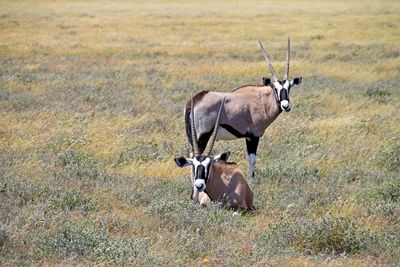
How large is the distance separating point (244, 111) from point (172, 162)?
1551 mm

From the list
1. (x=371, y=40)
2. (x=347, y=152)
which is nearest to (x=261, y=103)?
(x=347, y=152)

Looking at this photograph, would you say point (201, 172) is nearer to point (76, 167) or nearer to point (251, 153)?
point (251, 153)

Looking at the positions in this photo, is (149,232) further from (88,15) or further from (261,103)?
(88,15)

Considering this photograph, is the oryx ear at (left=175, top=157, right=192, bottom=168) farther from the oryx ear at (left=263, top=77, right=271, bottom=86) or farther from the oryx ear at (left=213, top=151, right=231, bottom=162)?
the oryx ear at (left=263, top=77, right=271, bottom=86)

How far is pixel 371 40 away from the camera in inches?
1325

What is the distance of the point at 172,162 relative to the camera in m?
11.8

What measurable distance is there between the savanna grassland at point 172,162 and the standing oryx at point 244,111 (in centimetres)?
68

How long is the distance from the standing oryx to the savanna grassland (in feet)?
2.23

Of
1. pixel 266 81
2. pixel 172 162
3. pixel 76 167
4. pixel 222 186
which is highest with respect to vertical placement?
pixel 266 81

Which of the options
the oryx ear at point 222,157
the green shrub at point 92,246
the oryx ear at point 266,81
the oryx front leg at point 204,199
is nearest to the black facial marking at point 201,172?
the oryx ear at point 222,157

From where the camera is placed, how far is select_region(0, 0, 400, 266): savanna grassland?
738 centimetres

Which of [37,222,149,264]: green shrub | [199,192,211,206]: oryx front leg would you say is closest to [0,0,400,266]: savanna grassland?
[37,222,149,264]: green shrub

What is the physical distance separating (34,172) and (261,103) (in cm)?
→ 382

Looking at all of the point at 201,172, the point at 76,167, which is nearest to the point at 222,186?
the point at 201,172
